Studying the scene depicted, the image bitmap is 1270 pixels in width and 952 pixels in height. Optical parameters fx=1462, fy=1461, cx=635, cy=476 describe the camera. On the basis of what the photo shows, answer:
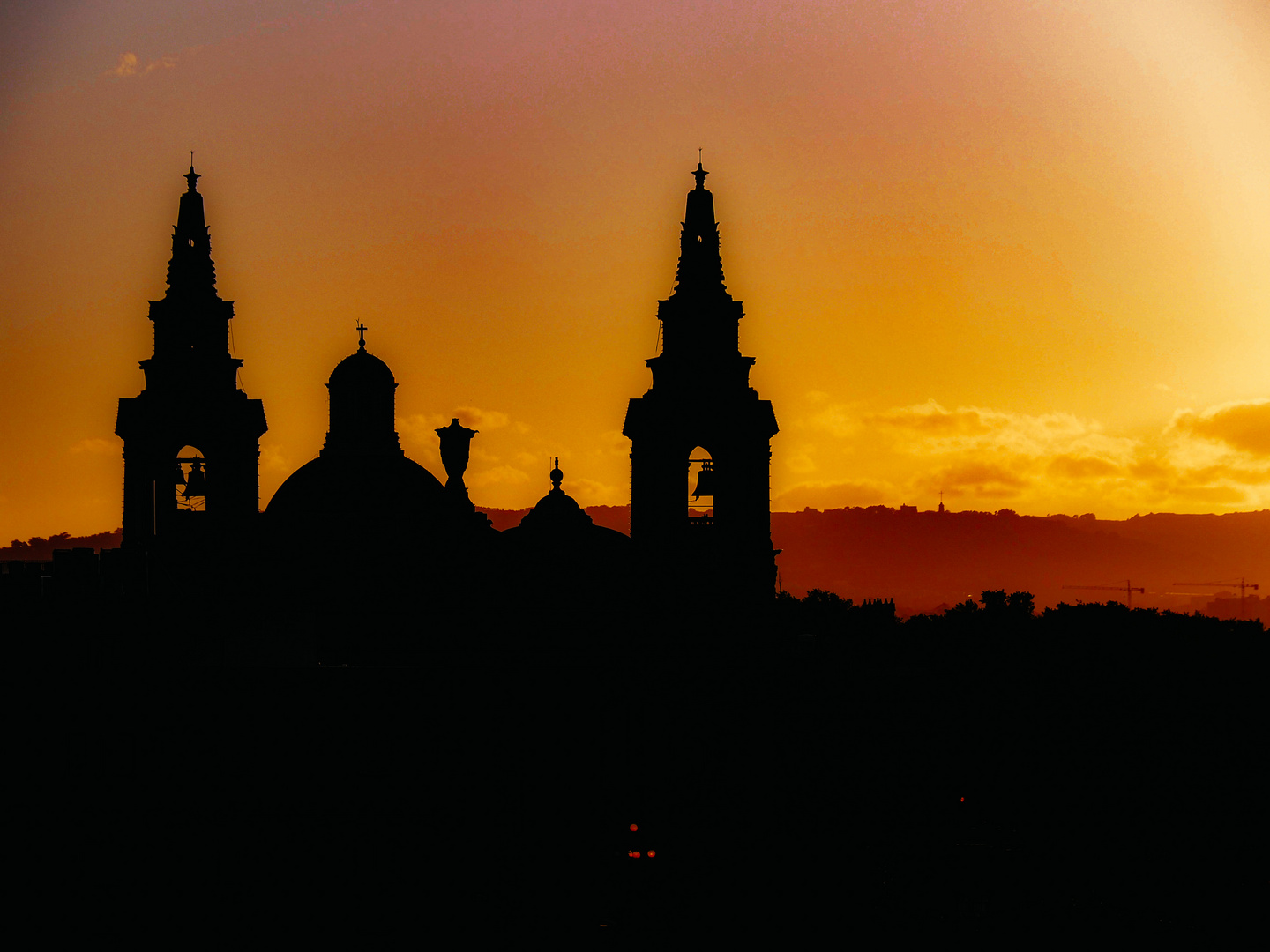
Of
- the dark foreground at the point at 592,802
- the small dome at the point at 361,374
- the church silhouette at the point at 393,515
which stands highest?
the small dome at the point at 361,374

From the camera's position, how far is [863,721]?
36.2 m

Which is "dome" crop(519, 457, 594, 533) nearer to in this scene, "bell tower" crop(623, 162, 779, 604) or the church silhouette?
the church silhouette

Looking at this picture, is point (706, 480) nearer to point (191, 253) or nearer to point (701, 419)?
point (701, 419)

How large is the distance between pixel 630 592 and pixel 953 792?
968 centimetres

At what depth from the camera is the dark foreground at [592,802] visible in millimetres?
30547

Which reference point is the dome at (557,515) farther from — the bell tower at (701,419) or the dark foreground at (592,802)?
the bell tower at (701,419)

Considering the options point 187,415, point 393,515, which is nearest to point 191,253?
point 187,415

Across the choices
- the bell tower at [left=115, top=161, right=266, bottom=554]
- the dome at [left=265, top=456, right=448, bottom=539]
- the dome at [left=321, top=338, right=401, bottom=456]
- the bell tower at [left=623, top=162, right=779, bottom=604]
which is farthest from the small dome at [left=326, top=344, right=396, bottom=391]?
the bell tower at [left=623, top=162, right=779, bottom=604]

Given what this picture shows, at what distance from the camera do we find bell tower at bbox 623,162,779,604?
34.3m

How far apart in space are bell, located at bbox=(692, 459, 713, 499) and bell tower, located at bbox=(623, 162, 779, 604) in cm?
8

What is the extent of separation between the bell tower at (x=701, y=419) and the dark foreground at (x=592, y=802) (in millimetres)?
2999

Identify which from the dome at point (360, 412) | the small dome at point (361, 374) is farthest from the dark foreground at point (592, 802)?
the small dome at point (361, 374)

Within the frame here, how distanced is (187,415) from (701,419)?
1278cm

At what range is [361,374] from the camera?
140ft
